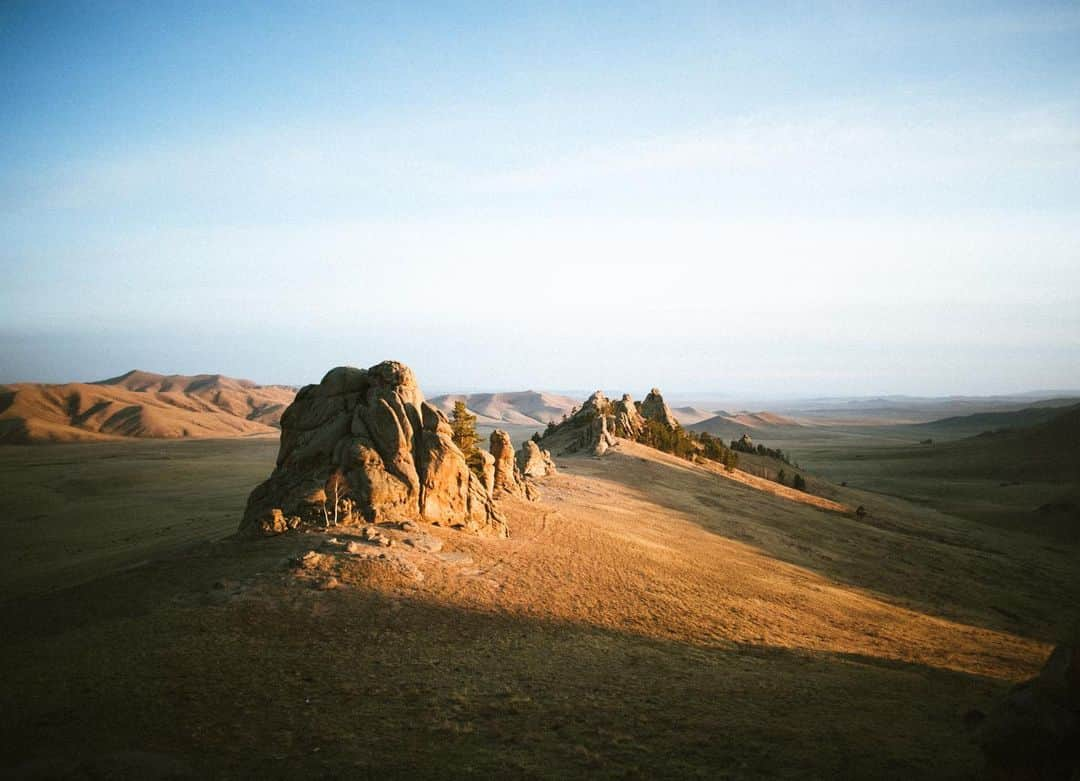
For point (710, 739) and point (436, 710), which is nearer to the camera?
point (710, 739)

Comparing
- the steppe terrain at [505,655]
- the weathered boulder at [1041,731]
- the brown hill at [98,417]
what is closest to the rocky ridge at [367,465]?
the steppe terrain at [505,655]

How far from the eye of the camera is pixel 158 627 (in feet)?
37.0

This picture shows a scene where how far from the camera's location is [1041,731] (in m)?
6.82

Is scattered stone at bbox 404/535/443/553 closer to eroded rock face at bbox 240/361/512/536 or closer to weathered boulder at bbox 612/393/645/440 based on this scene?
eroded rock face at bbox 240/361/512/536

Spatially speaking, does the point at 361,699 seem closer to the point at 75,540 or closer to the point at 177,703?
the point at 177,703

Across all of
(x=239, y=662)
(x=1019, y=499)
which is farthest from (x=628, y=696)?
(x=1019, y=499)

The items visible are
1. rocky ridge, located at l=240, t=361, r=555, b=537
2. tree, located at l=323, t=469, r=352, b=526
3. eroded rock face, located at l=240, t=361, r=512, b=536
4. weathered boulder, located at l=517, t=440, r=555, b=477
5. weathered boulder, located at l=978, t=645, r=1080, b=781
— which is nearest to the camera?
weathered boulder, located at l=978, t=645, r=1080, b=781

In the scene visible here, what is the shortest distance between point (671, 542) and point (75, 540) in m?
26.4

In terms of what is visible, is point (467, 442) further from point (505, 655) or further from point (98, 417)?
point (98, 417)

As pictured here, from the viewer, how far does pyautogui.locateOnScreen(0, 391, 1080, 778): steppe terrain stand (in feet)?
25.9

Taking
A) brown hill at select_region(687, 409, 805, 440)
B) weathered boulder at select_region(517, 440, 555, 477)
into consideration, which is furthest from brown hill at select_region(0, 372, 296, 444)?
brown hill at select_region(687, 409, 805, 440)

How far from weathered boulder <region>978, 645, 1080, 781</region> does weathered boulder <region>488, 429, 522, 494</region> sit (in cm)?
2007

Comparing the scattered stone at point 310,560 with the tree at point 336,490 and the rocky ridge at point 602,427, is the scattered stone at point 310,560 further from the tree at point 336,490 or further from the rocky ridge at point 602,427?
the rocky ridge at point 602,427

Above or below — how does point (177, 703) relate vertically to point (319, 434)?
below
